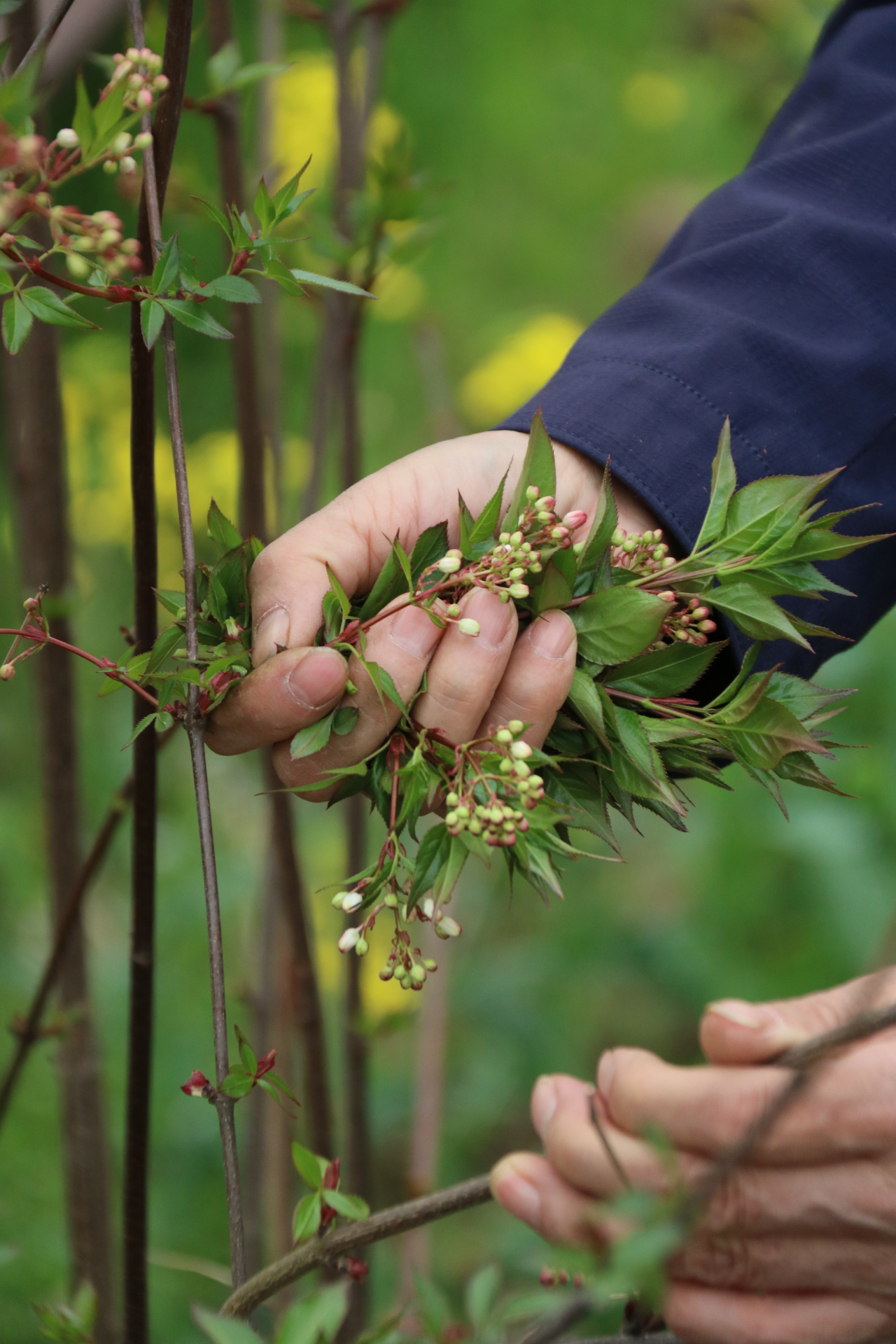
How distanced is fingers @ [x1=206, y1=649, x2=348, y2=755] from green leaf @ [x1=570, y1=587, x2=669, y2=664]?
0.16m

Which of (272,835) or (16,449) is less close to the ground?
(16,449)

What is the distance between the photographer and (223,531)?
0.74m

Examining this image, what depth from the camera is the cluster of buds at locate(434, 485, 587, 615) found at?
0.68 m

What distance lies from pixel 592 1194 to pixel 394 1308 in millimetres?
1023

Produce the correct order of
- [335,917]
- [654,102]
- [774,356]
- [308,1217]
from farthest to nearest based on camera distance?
1. [654,102]
2. [335,917]
3. [774,356]
4. [308,1217]

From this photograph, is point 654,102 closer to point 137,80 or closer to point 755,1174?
point 137,80

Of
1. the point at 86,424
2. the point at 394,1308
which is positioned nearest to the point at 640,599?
the point at 394,1308

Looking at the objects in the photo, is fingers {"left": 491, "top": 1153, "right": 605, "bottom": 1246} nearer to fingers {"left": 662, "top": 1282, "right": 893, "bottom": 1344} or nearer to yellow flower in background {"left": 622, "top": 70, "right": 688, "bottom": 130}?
fingers {"left": 662, "top": 1282, "right": 893, "bottom": 1344}

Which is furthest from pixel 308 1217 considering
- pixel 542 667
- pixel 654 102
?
pixel 654 102

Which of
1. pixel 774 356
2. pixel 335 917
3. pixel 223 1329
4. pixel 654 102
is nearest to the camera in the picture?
pixel 223 1329

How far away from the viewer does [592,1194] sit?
0.67 metres

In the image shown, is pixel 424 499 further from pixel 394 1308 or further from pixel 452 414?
pixel 394 1308

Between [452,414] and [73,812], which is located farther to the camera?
[452,414]

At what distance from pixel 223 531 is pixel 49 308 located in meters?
0.20
